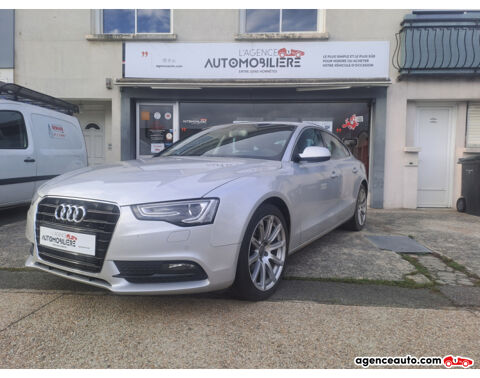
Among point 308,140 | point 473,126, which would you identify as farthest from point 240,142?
point 473,126

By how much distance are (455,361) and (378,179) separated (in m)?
6.17

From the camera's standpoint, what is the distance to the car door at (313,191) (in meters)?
3.01

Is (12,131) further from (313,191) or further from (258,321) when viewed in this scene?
(258,321)

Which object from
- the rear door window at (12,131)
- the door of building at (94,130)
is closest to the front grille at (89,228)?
the rear door window at (12,131)

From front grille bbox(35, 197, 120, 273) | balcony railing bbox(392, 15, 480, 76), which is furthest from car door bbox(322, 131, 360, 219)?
balcony railing bbox(392, 15, 480, 76)

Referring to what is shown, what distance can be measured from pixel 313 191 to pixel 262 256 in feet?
3.24

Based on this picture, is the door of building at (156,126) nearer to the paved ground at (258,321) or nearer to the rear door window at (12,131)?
the rear door window at (12,131)

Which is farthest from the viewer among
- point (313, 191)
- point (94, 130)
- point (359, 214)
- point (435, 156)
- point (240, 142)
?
point (94, 130)

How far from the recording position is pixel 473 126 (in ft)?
24.8

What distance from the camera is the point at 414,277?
2.99 meters

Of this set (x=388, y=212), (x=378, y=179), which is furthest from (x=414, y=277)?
(x=378, y=179)

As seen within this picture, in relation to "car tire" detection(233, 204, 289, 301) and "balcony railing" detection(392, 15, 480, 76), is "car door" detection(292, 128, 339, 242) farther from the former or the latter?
"balcony railing" detection(392, 15, 480, 76)

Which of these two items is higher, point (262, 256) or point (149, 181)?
point (149, 181)

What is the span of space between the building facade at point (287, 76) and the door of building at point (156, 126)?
0.02 meters
